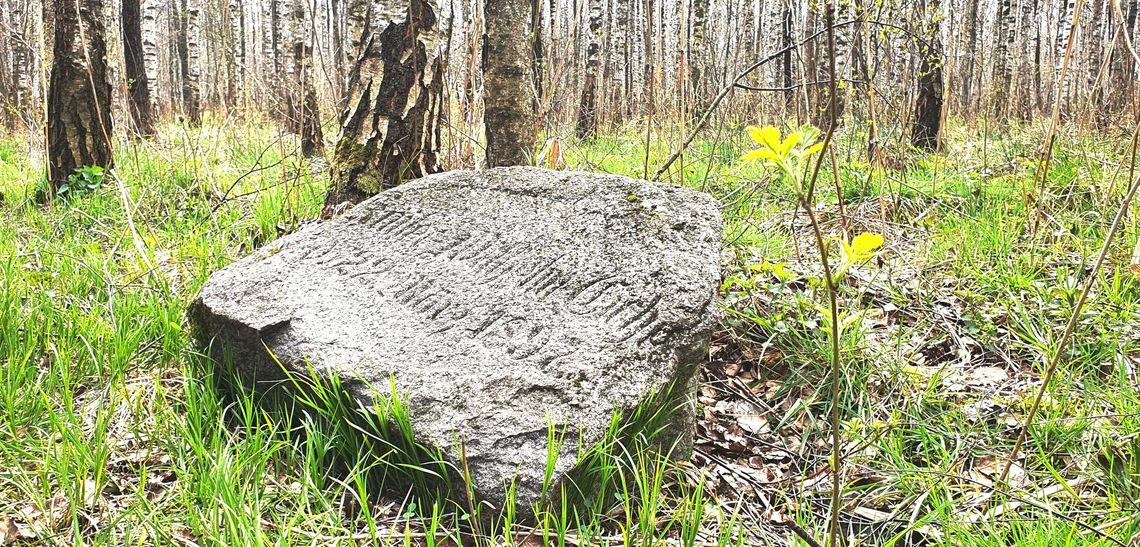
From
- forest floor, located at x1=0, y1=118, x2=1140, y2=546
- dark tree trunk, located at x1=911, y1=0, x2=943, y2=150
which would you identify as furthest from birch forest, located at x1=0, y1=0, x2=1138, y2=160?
forest floor, located at x1=0, y1=118, x2=1140, y2=546

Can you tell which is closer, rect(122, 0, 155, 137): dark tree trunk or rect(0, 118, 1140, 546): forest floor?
rect(0, 118, 1140, 546): forest floor

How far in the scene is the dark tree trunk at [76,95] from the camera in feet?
13.6

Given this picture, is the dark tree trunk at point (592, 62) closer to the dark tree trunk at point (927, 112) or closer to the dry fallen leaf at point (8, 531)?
the dark tree trunk at point (927, 112)

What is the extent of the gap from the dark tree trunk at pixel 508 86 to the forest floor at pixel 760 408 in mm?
1085

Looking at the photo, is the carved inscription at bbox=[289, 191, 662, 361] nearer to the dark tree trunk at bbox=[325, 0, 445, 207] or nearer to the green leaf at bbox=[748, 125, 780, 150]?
the dark tree trunk at bbox=[325, 0, 445, 207]

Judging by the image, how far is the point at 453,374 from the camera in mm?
1832

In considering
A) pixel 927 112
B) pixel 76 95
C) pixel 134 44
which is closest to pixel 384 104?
pixel 76 95

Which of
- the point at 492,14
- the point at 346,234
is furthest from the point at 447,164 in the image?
the point at 346,234

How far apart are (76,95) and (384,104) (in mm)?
2137

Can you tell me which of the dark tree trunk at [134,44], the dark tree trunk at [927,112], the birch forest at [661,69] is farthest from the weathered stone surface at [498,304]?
the dark tree trunk at [134,44]

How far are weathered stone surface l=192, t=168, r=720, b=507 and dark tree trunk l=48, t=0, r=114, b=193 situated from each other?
8.67 feet

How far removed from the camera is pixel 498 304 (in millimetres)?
2055

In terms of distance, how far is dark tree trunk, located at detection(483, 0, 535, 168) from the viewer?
12.8 ft

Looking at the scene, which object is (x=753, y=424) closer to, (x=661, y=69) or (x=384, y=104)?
(x=384, y=104)
